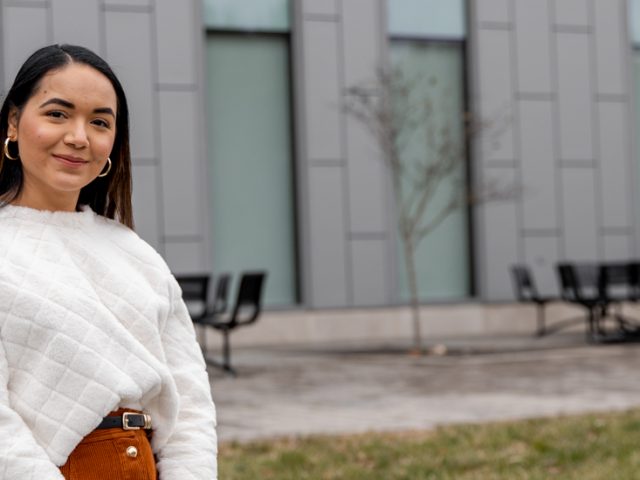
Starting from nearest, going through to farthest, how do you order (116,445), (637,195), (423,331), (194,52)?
1. (116,445)
2. (194,52)
3. (423,331)
4. (637,195)

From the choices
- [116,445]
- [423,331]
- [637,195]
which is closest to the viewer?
[116,445]

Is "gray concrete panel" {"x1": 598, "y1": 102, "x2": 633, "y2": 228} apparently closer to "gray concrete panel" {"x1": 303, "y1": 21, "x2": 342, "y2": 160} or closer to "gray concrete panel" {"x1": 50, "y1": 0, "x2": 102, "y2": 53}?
"gray concrete panel" {"x1": 303, "y1": 21, "x2": 342, "y2": 160}

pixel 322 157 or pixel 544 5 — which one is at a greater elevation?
pixel 544 5

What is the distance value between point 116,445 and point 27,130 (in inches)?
25.0

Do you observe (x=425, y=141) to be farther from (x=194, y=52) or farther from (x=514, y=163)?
(x=194, y=52)

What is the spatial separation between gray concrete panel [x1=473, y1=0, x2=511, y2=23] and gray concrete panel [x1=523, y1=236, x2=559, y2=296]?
3257 millimetres

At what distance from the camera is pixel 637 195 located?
1959cm

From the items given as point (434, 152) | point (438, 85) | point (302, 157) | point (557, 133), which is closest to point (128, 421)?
point (302, 157)

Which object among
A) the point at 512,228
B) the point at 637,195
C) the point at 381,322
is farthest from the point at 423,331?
the point at 637,195

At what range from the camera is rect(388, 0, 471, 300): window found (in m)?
18.6

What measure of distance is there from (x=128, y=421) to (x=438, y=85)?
16708 mm

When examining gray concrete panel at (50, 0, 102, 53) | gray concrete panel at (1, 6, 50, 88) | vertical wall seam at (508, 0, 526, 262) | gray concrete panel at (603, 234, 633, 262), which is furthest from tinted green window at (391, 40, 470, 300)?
gray concrete panel at (1, 6, 50, 88)

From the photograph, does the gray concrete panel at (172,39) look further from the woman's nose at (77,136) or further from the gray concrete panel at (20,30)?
the woman's nose at (77,136)

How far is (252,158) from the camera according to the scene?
17.8 m
